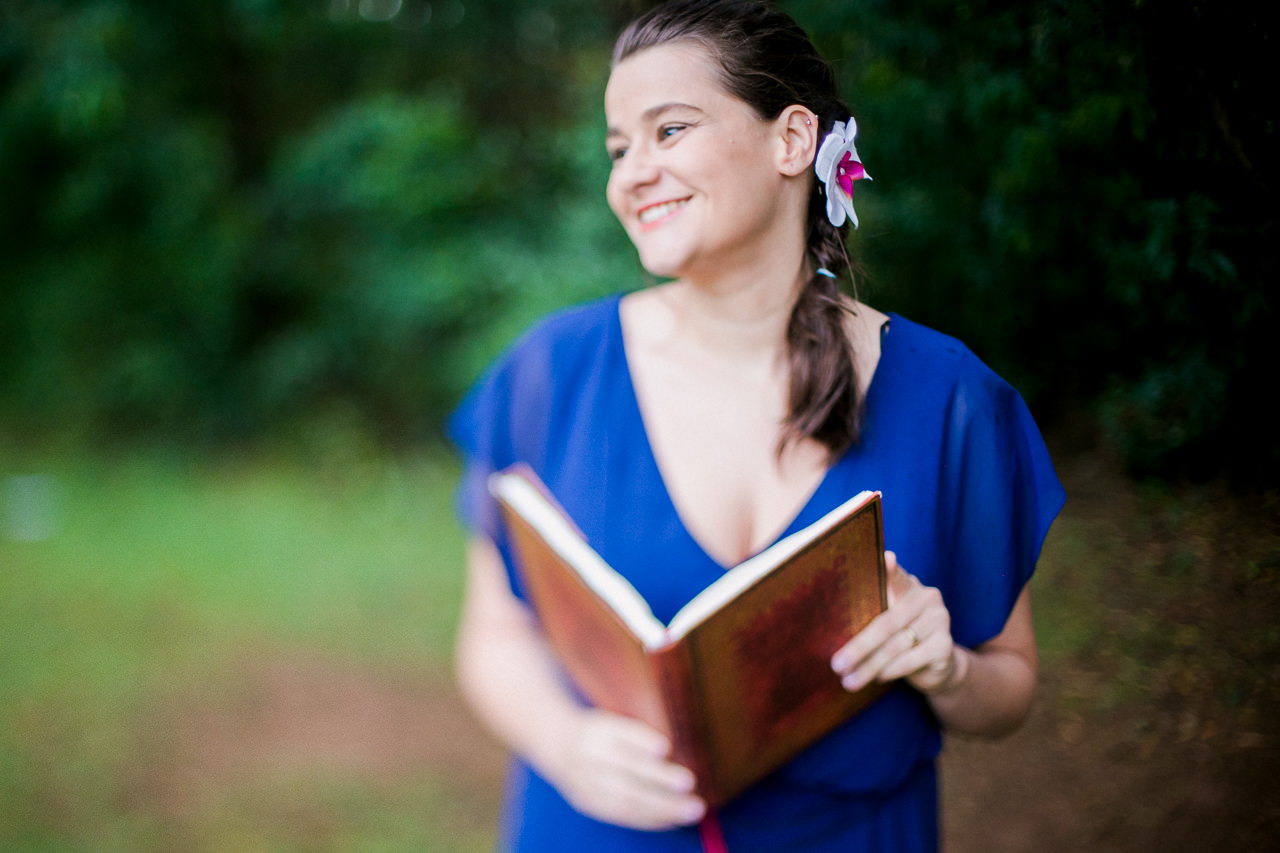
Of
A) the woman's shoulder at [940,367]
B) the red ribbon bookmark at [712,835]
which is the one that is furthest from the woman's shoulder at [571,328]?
the red ribbon bookmark at [712,835]

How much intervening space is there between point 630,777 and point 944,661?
38cm

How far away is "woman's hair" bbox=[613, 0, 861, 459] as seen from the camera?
103 centimetres

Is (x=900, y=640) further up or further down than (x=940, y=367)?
further down

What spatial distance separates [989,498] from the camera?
108 cm

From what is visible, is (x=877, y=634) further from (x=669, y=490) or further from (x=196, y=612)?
(x=196, y=612)

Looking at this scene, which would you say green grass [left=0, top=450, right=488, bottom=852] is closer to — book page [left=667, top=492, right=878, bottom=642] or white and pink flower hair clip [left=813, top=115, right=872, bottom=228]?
book page [left=667, top=492, right=878, bottom=642]

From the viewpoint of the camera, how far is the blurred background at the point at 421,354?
1125mm

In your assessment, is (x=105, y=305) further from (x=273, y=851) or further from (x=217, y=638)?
(x=273, y=851)

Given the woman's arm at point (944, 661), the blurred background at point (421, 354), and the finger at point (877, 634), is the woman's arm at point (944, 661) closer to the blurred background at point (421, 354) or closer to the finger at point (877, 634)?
the finger at point (877, 634)

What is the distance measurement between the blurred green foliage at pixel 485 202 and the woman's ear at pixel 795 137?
0.25m

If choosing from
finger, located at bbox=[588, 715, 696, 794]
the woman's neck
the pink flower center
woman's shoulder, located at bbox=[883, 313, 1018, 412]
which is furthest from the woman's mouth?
finger, located at bbox=[588, 715, 696, 794]

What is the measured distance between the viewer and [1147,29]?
3.59ft

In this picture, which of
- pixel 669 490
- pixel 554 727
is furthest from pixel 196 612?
pixel 669 490

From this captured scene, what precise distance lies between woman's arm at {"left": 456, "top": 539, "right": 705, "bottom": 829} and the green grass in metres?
1.85
